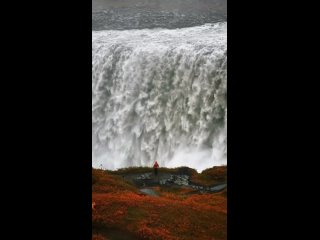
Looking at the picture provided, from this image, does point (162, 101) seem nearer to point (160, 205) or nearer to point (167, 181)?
point (167, 181)

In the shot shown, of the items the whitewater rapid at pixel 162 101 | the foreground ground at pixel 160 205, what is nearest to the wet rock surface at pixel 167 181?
the foreground ground at pixel 160 205

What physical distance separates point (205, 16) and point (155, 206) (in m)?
2.45

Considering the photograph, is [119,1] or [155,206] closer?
[155,206]

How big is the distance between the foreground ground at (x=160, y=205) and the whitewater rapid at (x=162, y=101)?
0.18m

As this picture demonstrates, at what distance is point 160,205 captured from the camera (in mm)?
4914

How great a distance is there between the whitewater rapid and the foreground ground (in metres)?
0.18

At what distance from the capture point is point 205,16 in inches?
197

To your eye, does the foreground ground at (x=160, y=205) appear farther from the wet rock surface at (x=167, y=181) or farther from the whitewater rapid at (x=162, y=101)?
the whitewater rapid at (x=162, y=101)

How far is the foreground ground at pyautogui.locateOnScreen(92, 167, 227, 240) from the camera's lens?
15.7ft

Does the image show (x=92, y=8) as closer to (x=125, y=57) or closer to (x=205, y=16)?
(x=125, y=57)

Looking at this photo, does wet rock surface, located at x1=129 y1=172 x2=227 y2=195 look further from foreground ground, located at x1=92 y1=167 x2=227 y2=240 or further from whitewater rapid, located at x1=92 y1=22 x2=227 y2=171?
whitewater rapid, located at x1=92 y1=22 x2=227 y2=171

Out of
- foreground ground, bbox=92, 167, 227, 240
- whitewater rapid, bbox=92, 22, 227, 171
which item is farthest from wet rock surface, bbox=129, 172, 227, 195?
whitewater rapid, bbox=92, 22, 227, 171
